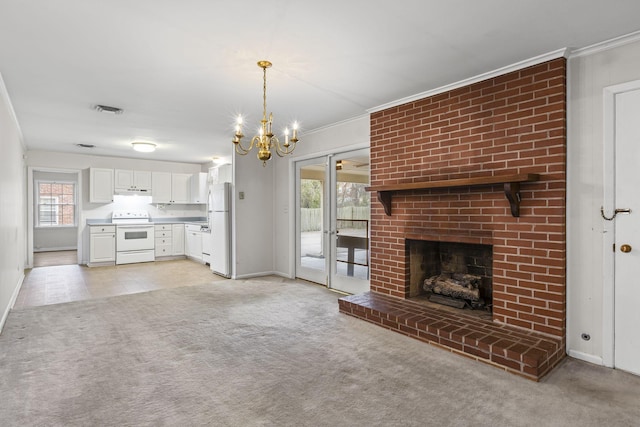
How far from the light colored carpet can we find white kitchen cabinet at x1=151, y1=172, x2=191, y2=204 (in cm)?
487

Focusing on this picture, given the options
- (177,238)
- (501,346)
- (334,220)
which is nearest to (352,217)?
(334,220)

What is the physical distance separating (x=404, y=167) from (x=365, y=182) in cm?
78

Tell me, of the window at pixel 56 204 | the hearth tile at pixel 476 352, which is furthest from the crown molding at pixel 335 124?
the window at pixel 56 204

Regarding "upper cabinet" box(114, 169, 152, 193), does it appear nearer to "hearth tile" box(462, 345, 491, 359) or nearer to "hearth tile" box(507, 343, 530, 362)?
"hearth tile" box(462, 345, 491, 359)

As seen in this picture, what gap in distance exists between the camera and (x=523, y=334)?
9.02 ft

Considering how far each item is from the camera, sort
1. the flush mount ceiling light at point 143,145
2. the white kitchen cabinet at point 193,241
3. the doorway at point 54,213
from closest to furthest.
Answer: the flush mount ceiling light at point 143,145 → the white kitchen cabinet at point 193,241 → the doorway at point 54,213

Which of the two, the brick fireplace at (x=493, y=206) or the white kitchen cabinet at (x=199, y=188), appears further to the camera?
the white kitchen cabinet at (x=199, y=188)

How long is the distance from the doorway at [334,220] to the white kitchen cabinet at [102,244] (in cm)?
423

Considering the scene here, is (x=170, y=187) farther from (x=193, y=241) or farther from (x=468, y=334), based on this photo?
(x=468, y=334)

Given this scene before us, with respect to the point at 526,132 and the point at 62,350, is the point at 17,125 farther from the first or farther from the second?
the point at 526,132

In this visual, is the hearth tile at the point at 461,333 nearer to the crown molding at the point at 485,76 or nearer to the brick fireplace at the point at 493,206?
the brick fireplace at the point at 493,206

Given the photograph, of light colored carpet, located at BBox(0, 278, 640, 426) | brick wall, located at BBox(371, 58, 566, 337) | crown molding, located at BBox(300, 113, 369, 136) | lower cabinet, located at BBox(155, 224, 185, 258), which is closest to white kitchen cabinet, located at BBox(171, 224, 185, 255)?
lower cabinet, located at BBox(155, 224, 185, 258)

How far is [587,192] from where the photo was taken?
2.60 m

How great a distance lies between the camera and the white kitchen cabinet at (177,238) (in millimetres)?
8045
